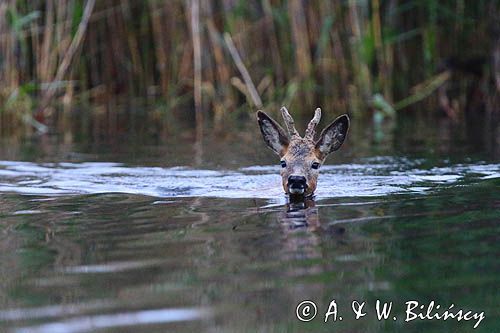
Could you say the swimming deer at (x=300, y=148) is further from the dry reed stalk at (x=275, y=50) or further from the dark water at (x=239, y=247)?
the dry reed stalk at (x=275, y=50)

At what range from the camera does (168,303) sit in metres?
4.29

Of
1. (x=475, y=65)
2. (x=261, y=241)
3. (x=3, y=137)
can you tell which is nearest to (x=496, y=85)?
(x=475, y=65)

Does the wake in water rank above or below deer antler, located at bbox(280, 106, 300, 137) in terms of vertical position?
below

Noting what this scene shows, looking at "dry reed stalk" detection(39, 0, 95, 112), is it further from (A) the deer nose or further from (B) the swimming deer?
(A) the deer nose

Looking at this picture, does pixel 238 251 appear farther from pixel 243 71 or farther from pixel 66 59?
pixel 66 59

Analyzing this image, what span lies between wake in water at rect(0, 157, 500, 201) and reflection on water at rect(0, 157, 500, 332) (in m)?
0.04

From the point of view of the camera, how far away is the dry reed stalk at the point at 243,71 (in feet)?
44.3

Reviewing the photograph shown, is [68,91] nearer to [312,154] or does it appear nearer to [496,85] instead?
[496,85]

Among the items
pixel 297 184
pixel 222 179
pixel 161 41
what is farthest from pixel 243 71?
pixel 297 184

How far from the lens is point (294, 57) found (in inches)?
567

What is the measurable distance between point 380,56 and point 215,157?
421 cm

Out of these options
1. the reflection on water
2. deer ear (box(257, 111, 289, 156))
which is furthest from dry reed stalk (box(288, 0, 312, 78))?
deer ear (box(257, 111, 289, 156))

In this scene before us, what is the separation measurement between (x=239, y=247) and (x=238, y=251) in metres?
0.12

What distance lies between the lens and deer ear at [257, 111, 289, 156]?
820 centimetres
